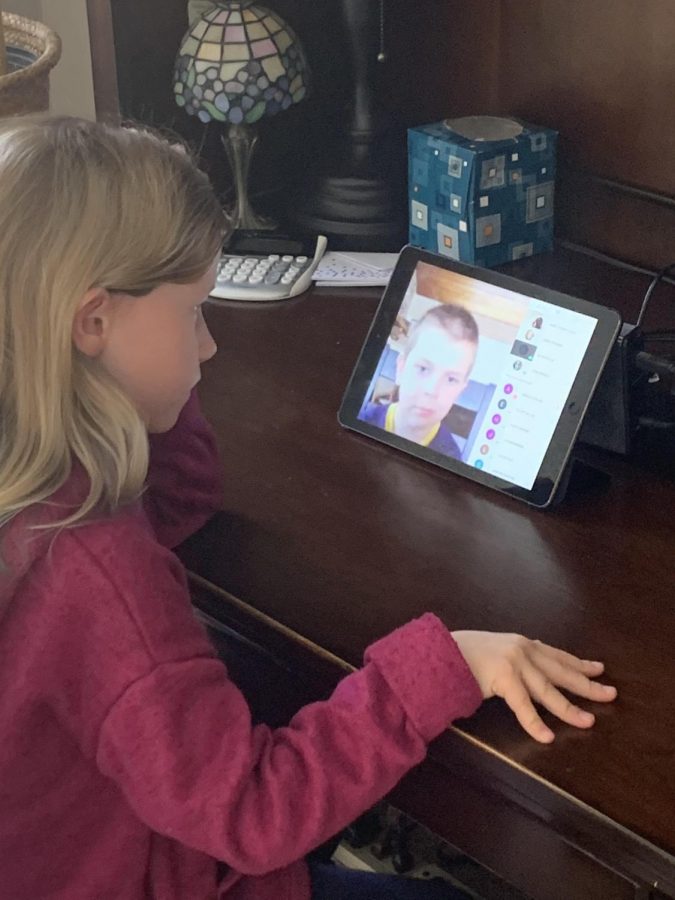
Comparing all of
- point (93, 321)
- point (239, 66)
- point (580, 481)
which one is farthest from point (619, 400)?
point (239, 66)

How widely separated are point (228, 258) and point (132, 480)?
2.23 ft

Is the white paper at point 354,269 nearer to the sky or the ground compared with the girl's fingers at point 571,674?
nearer to the sky

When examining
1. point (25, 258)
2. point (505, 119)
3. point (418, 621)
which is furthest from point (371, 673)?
point (505, 119)

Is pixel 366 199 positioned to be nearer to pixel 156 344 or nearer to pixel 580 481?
pixel 580 481

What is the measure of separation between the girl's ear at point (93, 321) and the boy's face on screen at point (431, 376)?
13.1 inches

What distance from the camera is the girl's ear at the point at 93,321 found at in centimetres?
74

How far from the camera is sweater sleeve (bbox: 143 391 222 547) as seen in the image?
Answer: 96 cm

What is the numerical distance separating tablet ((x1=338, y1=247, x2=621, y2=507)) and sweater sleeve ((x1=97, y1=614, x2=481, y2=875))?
24 cm

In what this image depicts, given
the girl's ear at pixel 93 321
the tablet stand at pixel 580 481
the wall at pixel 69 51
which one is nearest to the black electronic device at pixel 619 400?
the tablet stand at pixel 580 481

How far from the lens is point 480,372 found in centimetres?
99

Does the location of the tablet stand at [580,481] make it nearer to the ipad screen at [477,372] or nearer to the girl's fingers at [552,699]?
the ipad screen at [477,372]

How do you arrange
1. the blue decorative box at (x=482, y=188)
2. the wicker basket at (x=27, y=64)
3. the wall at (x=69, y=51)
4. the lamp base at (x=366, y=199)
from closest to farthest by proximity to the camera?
the wicker basket at (x=27, y=64), the blue decorative box at (x=482, y=188), the lamp base at (x=366, y=199), the wall at (x=69, y=51)

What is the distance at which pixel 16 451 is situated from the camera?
0.74 m

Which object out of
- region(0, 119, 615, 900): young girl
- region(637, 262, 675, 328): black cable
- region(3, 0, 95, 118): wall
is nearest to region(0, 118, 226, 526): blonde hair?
region(0, 119, 615, 900): young girl
